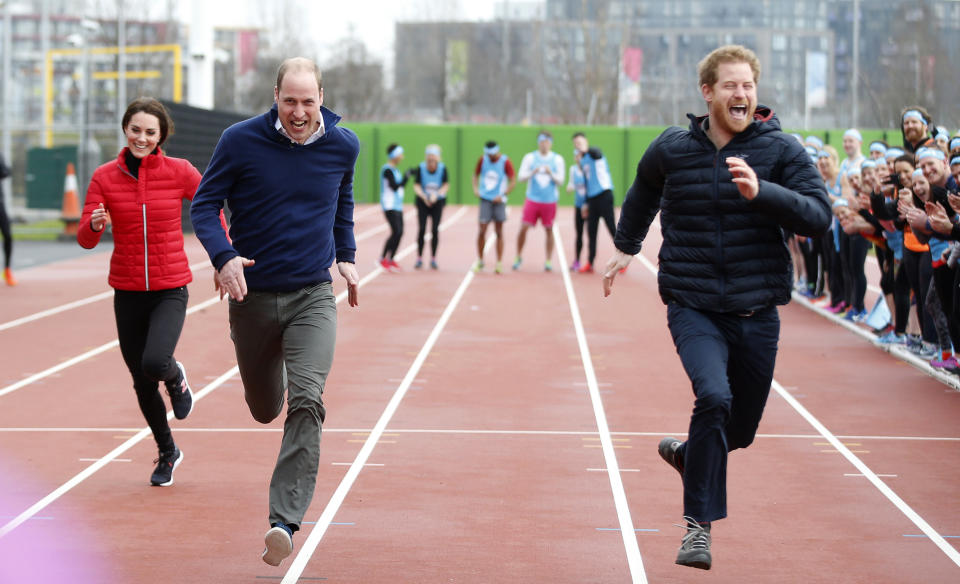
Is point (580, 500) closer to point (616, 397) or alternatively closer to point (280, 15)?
point (616, 397)

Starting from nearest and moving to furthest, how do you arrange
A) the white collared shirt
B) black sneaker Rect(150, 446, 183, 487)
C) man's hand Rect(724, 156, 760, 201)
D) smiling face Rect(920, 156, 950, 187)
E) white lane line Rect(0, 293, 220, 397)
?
man's hand Rect(724, 156, 760, 201), the white collared shirt, black sneaker Rect(150, 446, 183, 487), white lane line Rect(0, 293, 220, 397), smiling face Rect(920, 156, 950, 187)

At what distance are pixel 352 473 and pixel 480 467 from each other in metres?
0.76

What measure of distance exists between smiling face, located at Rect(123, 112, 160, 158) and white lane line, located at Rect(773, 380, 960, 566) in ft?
14.1

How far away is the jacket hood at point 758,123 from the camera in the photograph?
567 centimetres

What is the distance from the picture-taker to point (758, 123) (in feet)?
A: 18.6

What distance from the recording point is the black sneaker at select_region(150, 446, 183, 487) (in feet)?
24.6

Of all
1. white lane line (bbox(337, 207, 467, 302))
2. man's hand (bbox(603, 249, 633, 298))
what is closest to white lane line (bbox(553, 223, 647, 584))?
man's hand (bbox(603, 249, 633, 298))

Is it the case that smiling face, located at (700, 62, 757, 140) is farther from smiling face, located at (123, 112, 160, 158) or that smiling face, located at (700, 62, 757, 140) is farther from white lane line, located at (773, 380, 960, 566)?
smiling face, located at (123, 112, 160, 158)

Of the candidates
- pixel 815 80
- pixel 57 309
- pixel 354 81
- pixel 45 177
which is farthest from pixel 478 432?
pixel 354 81

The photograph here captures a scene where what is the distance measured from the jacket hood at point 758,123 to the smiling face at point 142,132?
3.09 m

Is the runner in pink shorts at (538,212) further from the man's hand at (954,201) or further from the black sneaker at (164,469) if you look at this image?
the black sneaker at (164,469)

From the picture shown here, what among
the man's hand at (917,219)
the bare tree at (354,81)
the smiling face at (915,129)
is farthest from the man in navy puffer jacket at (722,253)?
the bare tree at (354,81)

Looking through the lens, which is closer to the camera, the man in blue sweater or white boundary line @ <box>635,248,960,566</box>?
the man in blue sweater

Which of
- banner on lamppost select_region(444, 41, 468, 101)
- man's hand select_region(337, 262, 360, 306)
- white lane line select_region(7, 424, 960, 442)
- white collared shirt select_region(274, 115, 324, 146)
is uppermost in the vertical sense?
banner on lamppost select_region(444, 41, 468, 101)
